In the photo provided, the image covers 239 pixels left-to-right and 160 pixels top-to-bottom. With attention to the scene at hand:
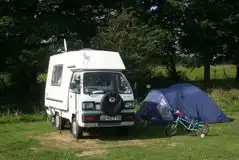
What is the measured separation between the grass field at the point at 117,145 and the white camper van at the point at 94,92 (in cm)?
63

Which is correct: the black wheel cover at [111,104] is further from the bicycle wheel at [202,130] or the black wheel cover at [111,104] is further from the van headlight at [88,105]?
the bicycle wheel at [202,130]

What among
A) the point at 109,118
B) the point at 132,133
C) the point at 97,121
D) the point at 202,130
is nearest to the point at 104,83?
the point at 109,118

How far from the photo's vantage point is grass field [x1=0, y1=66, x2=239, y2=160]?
1062 cm

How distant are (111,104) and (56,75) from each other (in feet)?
12.4

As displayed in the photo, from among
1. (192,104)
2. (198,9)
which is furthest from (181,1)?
(192,104)

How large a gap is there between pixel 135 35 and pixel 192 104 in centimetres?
733

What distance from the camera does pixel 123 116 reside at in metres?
13.1


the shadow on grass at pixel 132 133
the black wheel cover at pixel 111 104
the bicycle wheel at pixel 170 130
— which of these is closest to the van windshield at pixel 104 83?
the black wheel cover at pixel 111 104

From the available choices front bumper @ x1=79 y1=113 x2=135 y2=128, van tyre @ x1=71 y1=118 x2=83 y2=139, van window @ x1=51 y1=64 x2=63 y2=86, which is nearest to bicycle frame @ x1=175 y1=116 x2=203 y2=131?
front bumper @ x1=79 y1=113 x2=135 y2=128

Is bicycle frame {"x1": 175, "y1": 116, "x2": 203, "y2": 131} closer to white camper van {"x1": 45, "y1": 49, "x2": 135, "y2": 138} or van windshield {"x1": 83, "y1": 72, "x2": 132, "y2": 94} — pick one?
white camper van {"x1": 45, "y1": 49, "x2": 135, "y2": 138}

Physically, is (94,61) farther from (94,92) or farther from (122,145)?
(122,145)

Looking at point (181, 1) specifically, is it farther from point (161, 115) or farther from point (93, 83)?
point (93, 83)

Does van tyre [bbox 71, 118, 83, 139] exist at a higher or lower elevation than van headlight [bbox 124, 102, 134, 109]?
lower

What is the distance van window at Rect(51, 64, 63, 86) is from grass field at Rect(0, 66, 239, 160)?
65.9 inches
